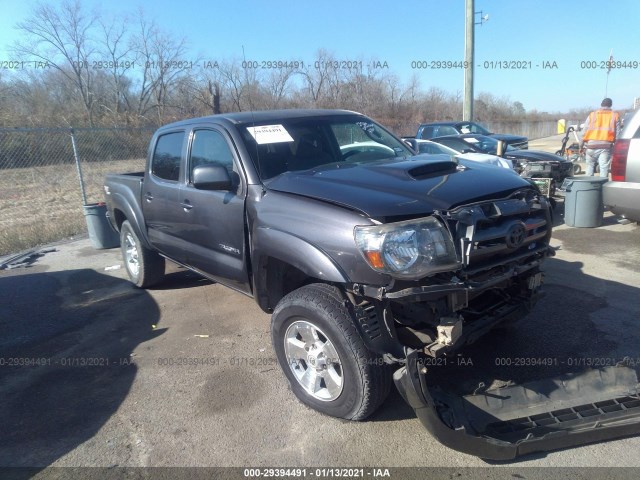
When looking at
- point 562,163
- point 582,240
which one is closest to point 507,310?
point 582,240

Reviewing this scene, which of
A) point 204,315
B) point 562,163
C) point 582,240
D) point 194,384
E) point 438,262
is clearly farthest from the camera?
point 562,163

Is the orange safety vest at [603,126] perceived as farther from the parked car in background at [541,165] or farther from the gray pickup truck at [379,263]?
the gray pickup truck at [379,263]

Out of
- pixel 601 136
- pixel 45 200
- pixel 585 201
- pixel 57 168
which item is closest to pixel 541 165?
pixel 585 201

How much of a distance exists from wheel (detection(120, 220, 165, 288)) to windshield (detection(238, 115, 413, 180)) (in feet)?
8.69

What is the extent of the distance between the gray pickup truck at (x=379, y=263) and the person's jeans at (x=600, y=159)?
695 centimetres

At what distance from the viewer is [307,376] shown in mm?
3279

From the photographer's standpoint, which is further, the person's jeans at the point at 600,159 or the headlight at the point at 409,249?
the person's jeans at the point at 600,159

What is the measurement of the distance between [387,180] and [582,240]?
5195 millimetres

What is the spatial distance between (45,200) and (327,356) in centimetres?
1346

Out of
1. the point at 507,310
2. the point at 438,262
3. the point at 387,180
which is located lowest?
the point at 507,310

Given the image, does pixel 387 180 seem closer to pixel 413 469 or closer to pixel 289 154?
pixel 289 154

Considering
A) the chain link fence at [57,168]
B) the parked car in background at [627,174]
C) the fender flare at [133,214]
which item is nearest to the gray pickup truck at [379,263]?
the fender flare at [133,214]

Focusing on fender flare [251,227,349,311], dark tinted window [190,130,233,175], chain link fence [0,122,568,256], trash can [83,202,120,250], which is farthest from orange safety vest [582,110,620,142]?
chain link fence [0,122,568,256]

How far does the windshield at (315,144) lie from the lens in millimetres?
3775
